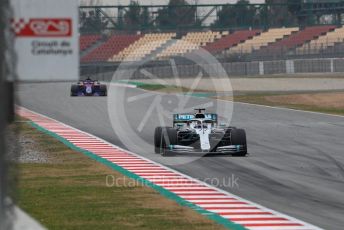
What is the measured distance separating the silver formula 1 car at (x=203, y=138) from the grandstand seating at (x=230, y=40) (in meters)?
72.3

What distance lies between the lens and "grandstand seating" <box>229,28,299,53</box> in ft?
299

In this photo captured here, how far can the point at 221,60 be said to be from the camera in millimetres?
77688

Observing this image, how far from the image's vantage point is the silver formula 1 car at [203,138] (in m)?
20.8

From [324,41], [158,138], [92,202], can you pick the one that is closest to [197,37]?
[324,41]

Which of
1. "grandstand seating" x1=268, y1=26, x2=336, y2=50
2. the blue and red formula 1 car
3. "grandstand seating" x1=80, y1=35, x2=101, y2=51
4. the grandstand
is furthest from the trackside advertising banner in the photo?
"grandstand seating" x1=80, y1=35, x2=101, y2=51

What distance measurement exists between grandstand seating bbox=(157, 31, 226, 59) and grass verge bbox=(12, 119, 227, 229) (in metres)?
68.1

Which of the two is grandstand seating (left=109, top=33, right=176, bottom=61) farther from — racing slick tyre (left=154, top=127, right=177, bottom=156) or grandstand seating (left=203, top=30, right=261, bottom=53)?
racing slick tyre (left=154, top=127, right=177, bottom=156)

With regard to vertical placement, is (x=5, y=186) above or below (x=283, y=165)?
above

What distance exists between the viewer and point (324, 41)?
87.4 m

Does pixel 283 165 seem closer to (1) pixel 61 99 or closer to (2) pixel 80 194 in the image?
(2) pixel 80 194

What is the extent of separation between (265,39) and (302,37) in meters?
3.95

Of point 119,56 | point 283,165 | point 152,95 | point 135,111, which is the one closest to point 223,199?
point 283,165

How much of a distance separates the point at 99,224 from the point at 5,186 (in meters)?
7.09

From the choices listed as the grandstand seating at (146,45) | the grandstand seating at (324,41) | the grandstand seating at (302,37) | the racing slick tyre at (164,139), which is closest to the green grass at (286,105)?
the racing slick tyre at (164,139)
